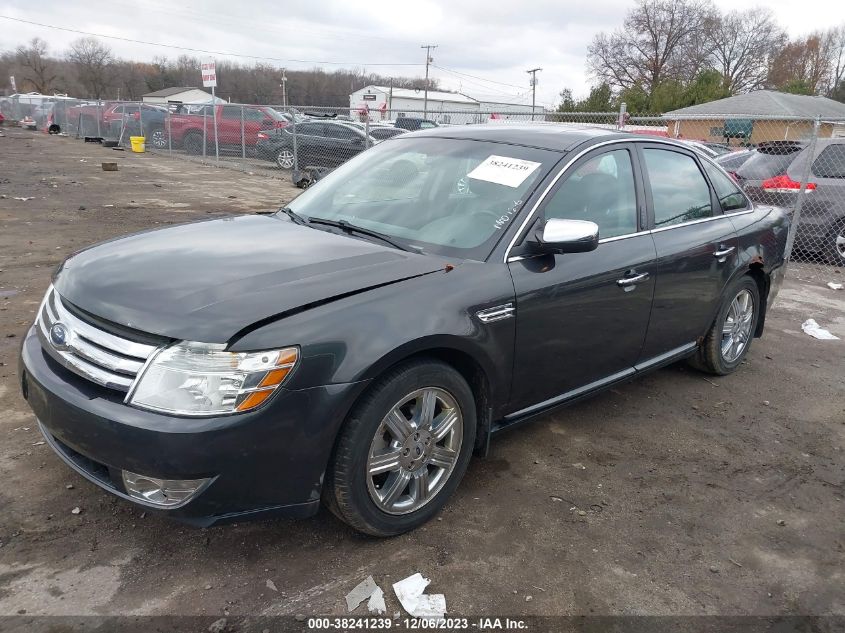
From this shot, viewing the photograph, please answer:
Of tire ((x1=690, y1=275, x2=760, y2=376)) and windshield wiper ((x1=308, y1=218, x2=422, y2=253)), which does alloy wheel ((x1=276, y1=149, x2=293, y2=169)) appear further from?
windshield wiper ((x1=308, y1=218, x2=422, y2=253))

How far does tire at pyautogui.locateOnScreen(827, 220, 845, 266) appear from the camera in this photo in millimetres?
9039

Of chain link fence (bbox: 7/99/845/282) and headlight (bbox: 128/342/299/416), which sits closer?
headlight (bbox: 128/342/299/416)

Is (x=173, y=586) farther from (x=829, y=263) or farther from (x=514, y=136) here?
(x=829, y=263)

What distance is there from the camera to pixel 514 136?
12.0 feet

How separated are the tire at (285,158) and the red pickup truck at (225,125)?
78 cm

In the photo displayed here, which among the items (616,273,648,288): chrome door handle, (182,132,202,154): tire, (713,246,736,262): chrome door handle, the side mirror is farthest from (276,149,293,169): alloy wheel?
the side mirror

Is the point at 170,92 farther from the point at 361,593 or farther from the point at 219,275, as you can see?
the point at 361,593

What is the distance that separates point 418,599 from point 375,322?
1.06m

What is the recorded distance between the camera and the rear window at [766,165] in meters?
9.47

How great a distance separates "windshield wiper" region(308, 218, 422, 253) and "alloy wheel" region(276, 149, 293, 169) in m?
15.6

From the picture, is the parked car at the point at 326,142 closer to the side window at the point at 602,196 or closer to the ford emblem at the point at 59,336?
the side window at the point at 602,196

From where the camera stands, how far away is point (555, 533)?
2947 mm

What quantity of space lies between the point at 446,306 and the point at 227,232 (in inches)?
51.5

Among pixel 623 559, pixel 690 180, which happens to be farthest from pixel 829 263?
pixel 623 559
